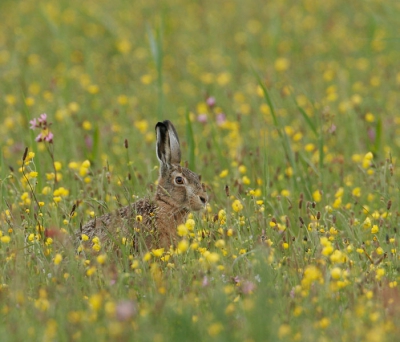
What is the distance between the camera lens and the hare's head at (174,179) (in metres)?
6.73

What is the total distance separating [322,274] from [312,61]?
820 cm

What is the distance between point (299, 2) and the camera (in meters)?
15.9

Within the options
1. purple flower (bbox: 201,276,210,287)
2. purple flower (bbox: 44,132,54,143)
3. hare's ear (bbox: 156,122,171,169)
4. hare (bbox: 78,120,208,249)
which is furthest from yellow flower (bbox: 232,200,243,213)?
purple flower (bbox: 44,132,54,143)

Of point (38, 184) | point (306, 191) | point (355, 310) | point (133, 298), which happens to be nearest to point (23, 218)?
point (38, 184)

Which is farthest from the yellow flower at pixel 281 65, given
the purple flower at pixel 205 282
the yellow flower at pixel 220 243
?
the purple flower at pixel 205 282

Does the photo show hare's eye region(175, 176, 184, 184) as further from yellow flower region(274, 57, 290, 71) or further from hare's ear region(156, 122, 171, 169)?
yellow flower region(274, 57, 290, 71)

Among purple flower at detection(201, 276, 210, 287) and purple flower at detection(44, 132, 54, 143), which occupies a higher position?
purple flower at detection(44, 132, 54, 143)

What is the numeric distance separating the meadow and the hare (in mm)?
171

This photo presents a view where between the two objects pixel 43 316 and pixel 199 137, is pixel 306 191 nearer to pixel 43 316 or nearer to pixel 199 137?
pixel 199 137

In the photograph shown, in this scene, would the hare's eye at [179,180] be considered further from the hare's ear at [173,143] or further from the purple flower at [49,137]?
the purple flower at [49,137]

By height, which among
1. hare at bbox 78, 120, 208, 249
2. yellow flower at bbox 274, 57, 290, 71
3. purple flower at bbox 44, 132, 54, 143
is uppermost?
purple flower at bbox 44, 132, 54, 143

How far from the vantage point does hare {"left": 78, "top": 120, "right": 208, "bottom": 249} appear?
19.9ft

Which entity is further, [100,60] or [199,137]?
[100,60]

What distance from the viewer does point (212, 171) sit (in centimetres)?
818
